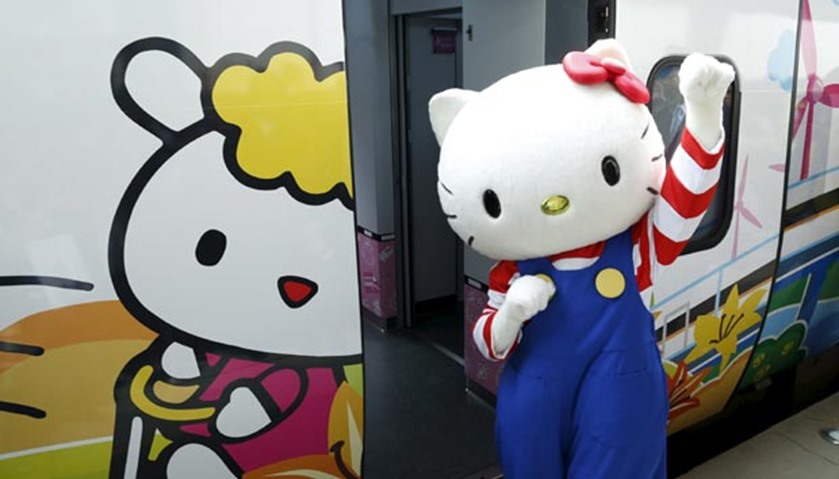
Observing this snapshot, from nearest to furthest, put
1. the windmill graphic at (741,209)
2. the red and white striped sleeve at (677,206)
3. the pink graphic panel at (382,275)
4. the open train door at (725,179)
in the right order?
the red and white striped sleeve at (677,206) → the open train door at (725,179) → the windmill graphic at (741,209) → the pink graphic panel at (382,275)

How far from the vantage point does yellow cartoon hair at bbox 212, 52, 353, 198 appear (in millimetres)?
1607

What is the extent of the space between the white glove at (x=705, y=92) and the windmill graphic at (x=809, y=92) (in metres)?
1.47

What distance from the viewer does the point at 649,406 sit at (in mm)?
1679

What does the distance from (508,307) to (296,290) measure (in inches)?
22.1

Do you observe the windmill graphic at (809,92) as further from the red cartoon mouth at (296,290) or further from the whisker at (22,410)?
the whisker at (22,410)


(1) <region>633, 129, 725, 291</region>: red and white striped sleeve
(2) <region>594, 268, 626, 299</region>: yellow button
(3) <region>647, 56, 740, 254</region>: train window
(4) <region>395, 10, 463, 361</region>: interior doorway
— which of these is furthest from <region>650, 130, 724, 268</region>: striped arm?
(4) <region>395, 10, 463, 361</region>: interior doorway

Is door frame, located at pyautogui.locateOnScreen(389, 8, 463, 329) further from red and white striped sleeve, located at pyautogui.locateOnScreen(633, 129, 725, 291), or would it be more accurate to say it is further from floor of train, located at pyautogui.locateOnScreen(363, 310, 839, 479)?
red and white striped sleeve, located at pyautogui.locateOnScreen(633, 129, 725, 291)

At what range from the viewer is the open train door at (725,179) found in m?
2.27

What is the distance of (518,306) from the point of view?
1.57 meters

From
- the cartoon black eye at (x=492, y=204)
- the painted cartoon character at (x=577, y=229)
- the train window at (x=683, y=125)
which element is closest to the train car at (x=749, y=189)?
the train window at (x=683, y=125)

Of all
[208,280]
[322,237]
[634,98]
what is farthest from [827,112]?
[208,280]

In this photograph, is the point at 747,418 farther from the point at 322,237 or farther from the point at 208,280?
the point at 208,280

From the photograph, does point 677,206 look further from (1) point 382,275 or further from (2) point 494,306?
(1) point 382,275

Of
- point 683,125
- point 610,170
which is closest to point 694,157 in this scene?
point 610,170
